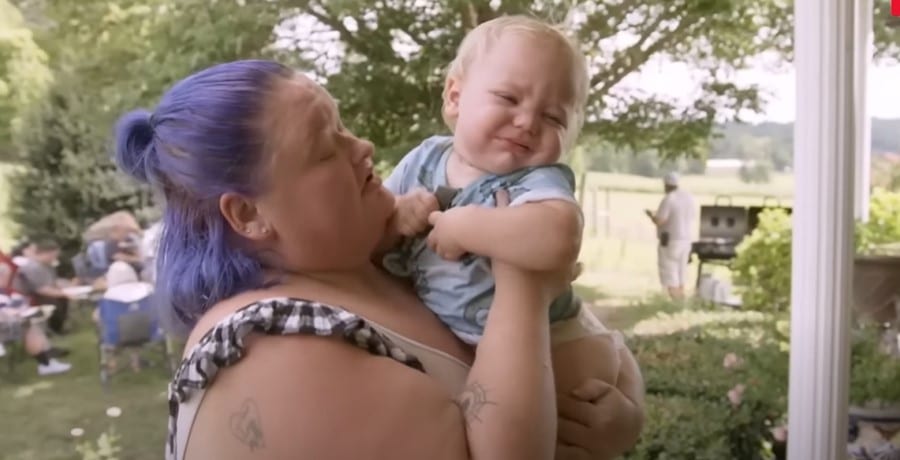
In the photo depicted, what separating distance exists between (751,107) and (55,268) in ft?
5.23

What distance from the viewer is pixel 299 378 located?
2.64 ft

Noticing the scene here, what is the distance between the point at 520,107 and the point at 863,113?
5.53 ft

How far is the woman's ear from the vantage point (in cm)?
87

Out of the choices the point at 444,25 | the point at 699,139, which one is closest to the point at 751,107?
the point at 699,139

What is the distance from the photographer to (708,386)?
2432 mm

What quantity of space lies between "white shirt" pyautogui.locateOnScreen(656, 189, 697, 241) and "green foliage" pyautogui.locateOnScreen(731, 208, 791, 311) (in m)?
0.15

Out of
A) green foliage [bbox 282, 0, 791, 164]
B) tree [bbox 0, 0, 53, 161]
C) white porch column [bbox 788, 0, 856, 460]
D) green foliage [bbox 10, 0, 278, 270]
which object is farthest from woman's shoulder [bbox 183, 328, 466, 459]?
white porch column [bbox 788, 0, 856, 460]

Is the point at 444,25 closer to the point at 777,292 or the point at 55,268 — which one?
the point at 55,268

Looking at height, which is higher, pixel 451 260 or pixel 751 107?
pixel 751 107

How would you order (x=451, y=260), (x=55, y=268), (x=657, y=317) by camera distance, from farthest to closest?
(x=657, y=317) → (x=55, y=268) → (x=451, y=260)

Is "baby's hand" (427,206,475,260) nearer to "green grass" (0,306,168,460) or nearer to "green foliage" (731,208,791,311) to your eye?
"green grass" (0,306,168,460)

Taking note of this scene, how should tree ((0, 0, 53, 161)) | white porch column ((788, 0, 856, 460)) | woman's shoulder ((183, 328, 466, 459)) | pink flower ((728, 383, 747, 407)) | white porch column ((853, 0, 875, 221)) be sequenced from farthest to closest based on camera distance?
1. pink flower ((728, 383, 747, 407))
2. white porch column ((853, 0, 875, 221))
3. white porch column ((788, 0, 856, 460))
4. tree ((0, 0, 53, 161))
5. woman's shoulder ((183, 328, 466, 459))

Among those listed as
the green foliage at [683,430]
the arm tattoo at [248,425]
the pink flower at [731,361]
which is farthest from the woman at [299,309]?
the pink flower at [731,361]

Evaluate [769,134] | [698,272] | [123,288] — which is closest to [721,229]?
[698,272]
